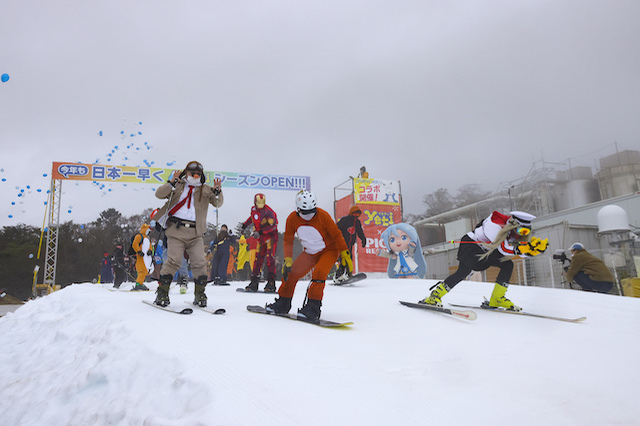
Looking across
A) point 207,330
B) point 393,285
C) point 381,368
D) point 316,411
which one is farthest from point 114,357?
point 393,285

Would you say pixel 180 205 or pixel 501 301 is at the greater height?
pixel 180 205

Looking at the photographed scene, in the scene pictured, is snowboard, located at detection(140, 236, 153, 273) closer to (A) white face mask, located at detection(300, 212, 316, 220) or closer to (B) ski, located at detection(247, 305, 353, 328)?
(B) ski, located at detection(247, 305, 353, 328)

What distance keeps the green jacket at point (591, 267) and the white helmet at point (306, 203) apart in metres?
6.44

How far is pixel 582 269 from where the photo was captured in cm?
855

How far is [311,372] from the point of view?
2801 mm

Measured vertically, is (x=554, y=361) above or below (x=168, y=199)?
below

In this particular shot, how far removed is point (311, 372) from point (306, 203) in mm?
2635

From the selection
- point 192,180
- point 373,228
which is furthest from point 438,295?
point 373,228

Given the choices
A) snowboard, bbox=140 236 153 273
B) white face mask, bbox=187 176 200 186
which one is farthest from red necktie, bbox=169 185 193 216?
snowboard, bbox=140 236 153 273

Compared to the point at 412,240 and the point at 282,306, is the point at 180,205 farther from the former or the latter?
the point at 412,240

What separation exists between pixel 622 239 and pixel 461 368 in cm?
1861

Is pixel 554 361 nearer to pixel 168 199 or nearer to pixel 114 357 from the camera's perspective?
pixel 114 357

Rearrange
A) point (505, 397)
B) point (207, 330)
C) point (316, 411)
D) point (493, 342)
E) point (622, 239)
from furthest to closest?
point (622, 239) → point (493, 342) → point (207, 330) → point (505, 397) → point (316, 411)

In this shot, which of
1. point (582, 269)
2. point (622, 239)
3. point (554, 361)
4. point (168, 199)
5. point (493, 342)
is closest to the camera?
point (554, 361)
